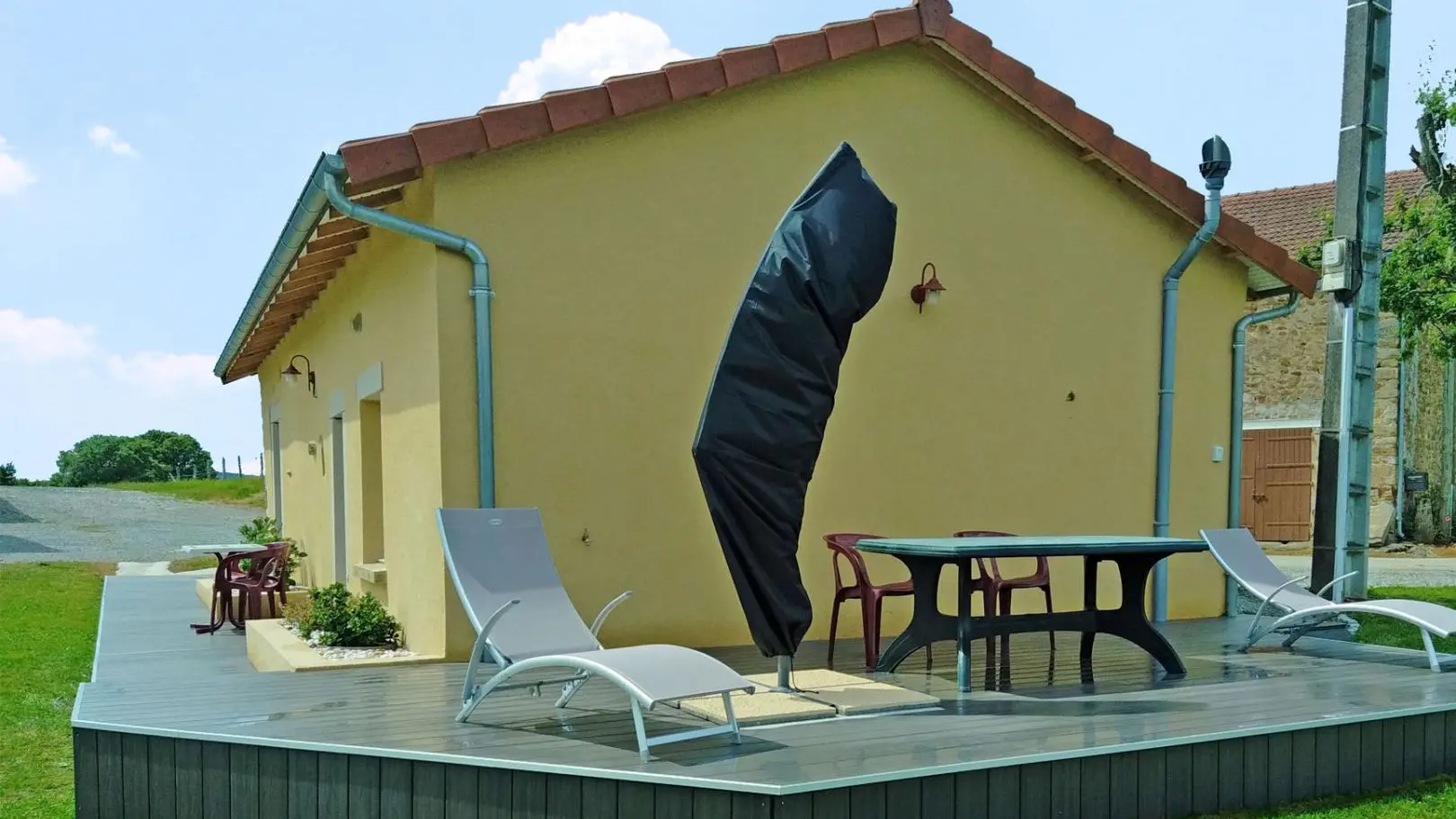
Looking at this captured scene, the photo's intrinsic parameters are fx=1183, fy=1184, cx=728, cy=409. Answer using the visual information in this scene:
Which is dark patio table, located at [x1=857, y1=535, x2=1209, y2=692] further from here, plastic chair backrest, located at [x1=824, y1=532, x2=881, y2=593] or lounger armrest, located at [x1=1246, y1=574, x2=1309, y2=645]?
lounger armrest, located at [x1=1246, y1=574, x2=1309, y2=645]

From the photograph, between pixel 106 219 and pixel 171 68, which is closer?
pixel 171 68

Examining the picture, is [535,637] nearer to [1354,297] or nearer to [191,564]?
[1354,297]

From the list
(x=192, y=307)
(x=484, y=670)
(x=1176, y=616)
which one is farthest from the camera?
(x=192, y=307)

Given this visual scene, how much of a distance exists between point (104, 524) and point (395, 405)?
849 inches

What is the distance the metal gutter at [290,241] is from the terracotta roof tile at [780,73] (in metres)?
0.23

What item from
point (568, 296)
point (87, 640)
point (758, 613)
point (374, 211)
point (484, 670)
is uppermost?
point (374, 211)

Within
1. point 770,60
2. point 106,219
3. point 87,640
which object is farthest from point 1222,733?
point 106,219

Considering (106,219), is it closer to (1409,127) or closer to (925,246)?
(925,246)

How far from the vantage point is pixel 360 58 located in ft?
26.9

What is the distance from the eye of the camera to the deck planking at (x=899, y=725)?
4.22 m

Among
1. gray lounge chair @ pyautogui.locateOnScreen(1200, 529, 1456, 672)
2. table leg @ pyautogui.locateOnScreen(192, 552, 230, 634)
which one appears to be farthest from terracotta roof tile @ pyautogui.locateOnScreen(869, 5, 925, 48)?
table leg @ pyautogui.locateOnScreen(192, 552, 230, 634)

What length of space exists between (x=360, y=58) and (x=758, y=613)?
521 cm

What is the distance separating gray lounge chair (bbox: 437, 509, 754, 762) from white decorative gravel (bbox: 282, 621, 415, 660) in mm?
1267

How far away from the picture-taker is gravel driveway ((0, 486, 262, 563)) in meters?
20.3
